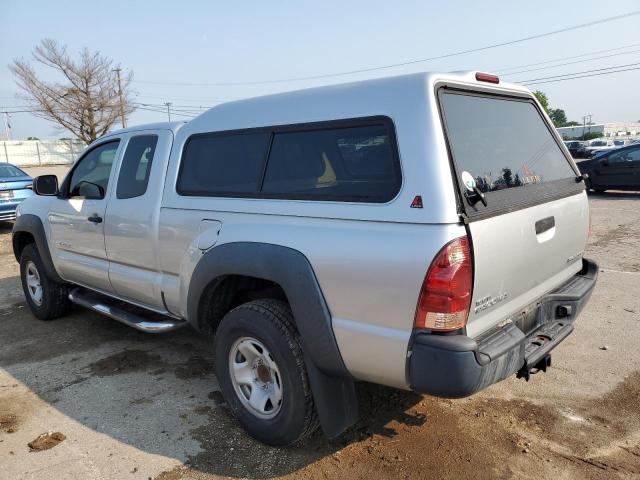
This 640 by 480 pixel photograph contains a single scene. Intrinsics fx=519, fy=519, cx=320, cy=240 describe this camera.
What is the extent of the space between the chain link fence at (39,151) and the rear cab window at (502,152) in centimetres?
4993

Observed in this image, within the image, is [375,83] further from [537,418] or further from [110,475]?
[110,475]

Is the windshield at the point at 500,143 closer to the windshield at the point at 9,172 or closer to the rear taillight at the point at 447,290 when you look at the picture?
the rear taillight at the point at 447,290

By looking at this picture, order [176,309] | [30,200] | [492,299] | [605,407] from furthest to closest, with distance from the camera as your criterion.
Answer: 1. [30,200]
2. [176,309]
3. [605,407]
4. [492,299]

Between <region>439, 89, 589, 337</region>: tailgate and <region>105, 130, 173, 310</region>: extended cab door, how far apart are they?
2175 mm

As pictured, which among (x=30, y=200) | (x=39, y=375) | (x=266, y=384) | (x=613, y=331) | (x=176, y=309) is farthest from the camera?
(x=30, y=200)

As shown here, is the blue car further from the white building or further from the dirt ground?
the white building

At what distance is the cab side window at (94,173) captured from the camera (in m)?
4.35

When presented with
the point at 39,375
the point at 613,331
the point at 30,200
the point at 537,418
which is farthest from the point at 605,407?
the point at 30,200

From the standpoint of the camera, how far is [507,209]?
2.58 m

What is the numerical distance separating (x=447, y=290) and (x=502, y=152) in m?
1.12

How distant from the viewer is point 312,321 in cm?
265

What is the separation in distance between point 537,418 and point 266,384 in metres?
1.74

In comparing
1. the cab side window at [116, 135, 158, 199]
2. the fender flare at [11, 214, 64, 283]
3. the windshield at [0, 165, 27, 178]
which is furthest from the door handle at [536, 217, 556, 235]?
the windshield at [0, 165, 27, 178]

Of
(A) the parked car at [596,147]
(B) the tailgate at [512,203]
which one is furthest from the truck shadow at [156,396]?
(A) the parked car at [596,147]
